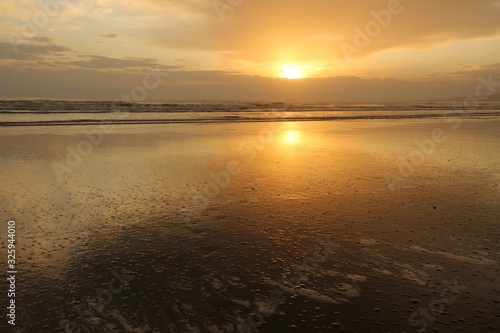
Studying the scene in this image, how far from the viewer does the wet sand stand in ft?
15.3

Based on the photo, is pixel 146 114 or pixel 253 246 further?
pixel 146 114

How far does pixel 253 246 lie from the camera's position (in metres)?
6.67

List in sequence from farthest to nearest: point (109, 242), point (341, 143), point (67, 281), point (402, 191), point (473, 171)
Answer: point (341, 143)
point (473, 171)
point (402, 191)
point (109, 242)
point (67, 281)

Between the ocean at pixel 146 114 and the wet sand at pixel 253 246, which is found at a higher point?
the ocean at pixel 146 114

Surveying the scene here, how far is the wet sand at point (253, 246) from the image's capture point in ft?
15.3

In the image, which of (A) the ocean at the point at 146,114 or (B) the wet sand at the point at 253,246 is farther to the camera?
(A) the ocean at the point at 146,114

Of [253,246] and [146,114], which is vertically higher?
[146,114]

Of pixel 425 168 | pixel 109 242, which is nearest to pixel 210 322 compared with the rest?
pixel 109 242

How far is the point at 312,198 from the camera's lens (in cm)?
984

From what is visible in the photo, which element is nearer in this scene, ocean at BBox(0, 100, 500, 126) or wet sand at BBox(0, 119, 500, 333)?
wet sand at BBox(0, 119, 500, 333)

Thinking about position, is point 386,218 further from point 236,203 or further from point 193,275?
point 193,275

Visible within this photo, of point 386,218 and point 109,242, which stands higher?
point 386,218

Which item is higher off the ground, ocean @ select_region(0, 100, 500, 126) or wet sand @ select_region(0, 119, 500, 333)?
ocean @ select_region(0, 100, 500, 126)

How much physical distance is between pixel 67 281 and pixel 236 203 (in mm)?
4688
